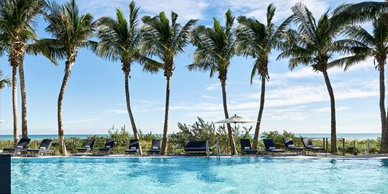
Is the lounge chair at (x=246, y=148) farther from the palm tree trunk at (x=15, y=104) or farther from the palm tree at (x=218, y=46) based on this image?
the palm tree trunk at (x=15, y=104)

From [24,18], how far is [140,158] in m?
8.87

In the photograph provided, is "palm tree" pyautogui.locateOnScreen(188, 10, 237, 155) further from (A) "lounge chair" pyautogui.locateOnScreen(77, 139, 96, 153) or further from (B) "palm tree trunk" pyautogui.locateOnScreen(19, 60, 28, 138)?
(B) "palm tree trunk" pyautogui.locateOnScreen(19, 60, 28, 138)

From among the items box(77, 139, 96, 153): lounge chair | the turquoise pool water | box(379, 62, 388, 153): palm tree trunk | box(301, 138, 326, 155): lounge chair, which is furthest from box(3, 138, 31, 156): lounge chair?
box(379, 62, 388, 153): palm tree trunk

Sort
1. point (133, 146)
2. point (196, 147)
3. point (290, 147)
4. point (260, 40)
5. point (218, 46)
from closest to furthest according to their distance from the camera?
point (290, 147) → point (196, 147) → point (133, 146) → point (260, 40) → point (218, 46)

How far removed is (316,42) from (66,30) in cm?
1198

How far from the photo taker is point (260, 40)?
1728 centimetres

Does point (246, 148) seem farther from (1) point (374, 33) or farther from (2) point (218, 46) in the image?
(1) point (374, 33)

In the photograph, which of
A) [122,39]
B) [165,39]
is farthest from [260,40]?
[122,39]

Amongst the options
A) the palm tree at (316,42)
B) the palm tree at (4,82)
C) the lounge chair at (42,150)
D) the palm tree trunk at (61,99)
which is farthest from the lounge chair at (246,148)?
the palm tree at (4,82)

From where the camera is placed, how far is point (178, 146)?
17.8m

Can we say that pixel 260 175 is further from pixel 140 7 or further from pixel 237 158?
pixel 140 7

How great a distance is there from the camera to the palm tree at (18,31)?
16875 mm

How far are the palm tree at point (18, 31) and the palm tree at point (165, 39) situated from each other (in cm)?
530

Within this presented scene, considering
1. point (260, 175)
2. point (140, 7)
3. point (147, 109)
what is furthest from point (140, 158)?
point (147, 109)
